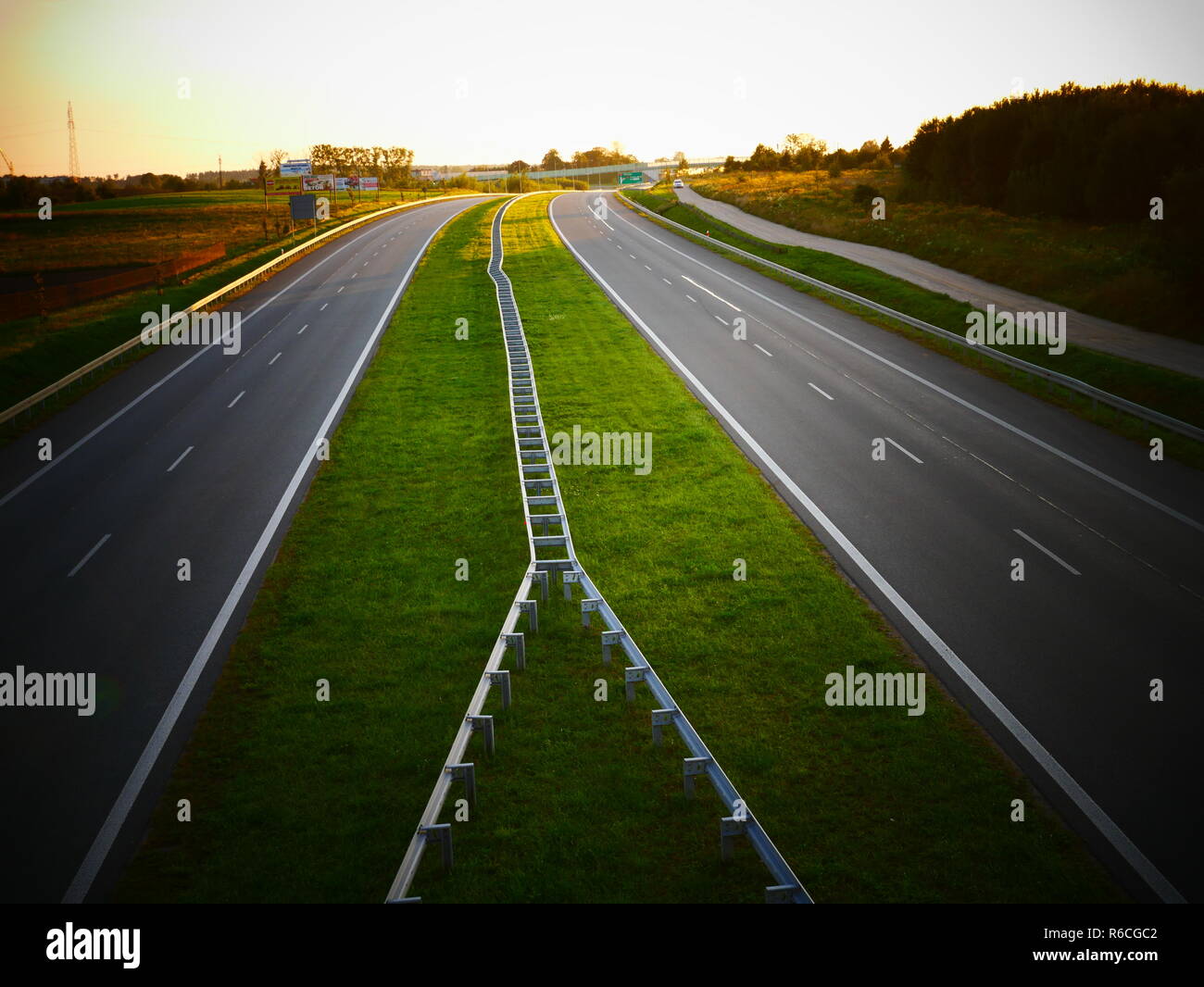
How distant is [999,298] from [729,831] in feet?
116

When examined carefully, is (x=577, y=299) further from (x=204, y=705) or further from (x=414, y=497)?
(x=204, y=705)

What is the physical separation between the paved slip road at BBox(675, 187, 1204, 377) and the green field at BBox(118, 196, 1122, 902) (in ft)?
57.1

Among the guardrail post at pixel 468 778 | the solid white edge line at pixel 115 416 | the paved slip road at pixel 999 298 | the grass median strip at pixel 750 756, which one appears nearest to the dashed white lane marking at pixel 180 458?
the solid white edge line at pixel 115 416

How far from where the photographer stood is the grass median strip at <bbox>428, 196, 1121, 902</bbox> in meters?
8.95

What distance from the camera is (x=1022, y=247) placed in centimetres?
4488

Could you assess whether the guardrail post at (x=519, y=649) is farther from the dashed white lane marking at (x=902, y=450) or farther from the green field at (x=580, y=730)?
the dashed white lane marking at (x=902, y=450)

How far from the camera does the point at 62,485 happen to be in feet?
68.7

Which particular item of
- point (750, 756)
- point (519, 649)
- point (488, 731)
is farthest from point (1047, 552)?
point (488, 731)

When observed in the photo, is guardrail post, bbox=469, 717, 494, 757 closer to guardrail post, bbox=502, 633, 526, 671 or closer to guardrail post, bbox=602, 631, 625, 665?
guardrail post, bbox=502, 633, 526, 671

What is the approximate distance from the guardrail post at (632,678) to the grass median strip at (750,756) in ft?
0.68

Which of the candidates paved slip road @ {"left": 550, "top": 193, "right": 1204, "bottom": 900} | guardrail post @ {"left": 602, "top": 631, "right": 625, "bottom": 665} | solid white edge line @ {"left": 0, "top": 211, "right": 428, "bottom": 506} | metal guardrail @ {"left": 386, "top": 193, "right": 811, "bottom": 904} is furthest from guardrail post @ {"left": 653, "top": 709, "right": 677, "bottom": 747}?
solid white edge line @ {"left": 0, "top": 211, "right": 428, "bottom": 506}

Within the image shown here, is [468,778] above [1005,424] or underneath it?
underneath

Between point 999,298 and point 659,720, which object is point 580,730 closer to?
point 659,720
